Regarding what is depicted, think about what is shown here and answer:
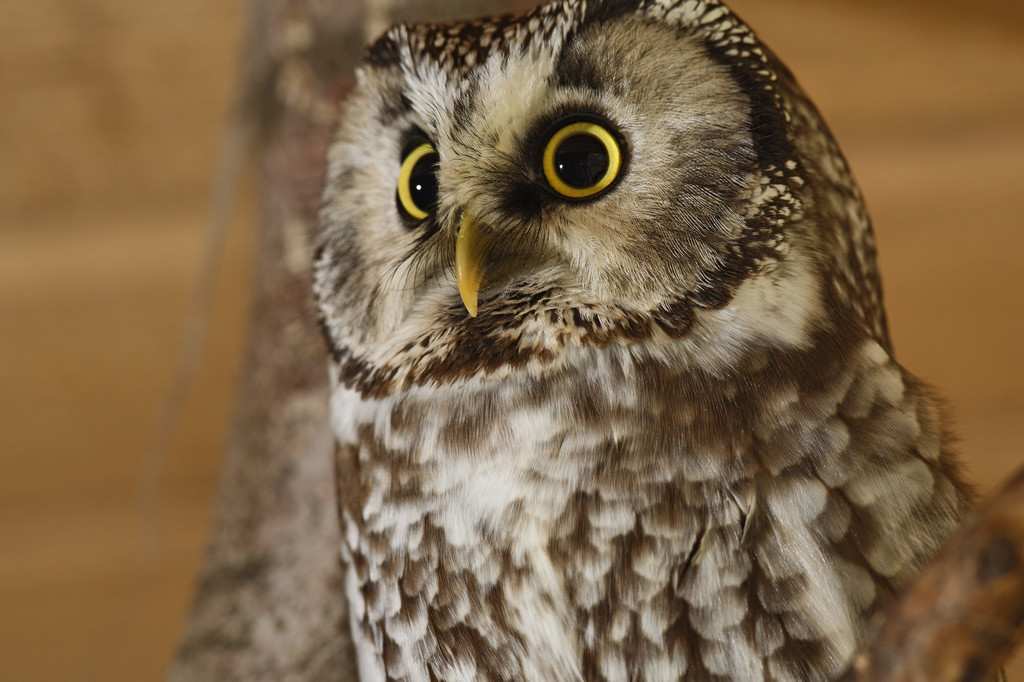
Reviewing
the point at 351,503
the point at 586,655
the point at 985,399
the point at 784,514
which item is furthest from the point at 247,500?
the point at 985,399

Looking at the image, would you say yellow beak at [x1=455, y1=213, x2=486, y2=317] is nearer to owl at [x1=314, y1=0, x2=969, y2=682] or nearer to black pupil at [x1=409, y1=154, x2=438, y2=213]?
owl at [x1=314, y1=0, x2=969, y2=682]

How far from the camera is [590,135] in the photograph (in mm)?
1124

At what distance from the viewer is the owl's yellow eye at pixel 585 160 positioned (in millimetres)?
1112

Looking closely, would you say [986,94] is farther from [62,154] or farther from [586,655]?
[62,154]

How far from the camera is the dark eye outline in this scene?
3.65 ft

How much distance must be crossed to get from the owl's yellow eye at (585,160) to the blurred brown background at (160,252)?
3.93 ft

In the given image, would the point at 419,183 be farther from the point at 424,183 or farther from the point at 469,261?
the point at 469,261

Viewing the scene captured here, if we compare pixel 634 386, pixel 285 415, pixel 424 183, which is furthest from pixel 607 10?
pixel 285 415

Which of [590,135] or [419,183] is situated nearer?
[590,135]

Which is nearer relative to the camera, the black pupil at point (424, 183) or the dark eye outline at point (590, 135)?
the dark eye outline at point (590, 135)

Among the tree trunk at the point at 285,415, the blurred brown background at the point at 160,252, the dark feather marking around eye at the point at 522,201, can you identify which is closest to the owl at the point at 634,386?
the dark feather marking around eye at the point at 522,201

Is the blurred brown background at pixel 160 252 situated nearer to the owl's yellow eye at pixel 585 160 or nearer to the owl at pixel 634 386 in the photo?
the owl at pixel 634 386

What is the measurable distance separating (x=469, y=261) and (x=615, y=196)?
0.19 meters

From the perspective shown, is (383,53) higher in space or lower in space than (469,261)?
higher
